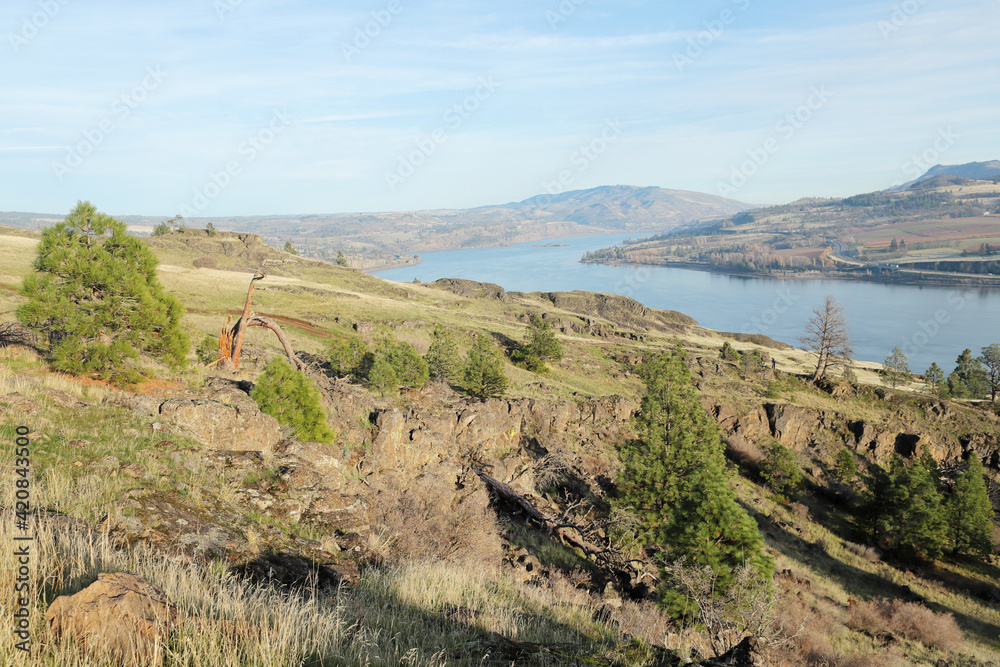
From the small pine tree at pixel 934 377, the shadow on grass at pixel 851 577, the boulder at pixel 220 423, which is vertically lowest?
the shadow on grass at pixel 851 577

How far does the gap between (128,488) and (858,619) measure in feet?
72.8

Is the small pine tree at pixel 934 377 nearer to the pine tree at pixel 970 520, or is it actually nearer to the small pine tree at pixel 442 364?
the pine tree at pixel 970 520

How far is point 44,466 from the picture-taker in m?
6.03

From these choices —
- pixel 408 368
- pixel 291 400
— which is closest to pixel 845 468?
pixel 408 368

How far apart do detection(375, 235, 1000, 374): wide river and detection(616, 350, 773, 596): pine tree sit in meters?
Answer: 76.1

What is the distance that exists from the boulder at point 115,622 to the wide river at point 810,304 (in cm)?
9886

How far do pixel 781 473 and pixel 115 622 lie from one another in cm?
3310

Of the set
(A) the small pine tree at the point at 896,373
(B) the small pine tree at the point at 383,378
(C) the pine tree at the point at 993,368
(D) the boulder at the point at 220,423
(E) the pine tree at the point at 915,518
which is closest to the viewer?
(D) the boulder at the point at 220,423

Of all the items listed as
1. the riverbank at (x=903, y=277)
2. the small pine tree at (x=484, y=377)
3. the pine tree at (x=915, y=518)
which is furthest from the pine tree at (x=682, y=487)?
the riverbank at (x=903, y=277)

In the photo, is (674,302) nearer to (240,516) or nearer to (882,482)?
(882,482)

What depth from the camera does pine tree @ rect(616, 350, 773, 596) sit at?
12.7 m

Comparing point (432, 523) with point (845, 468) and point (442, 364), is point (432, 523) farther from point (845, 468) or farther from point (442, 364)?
point (845, 468)

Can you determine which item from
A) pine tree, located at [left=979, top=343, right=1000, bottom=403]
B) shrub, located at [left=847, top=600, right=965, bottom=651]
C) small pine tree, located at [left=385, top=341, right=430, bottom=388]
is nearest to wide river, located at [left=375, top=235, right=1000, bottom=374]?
pine tree, located at [left=979, top=343, right=1000, bottom=403]

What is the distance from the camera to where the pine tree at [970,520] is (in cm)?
2356
